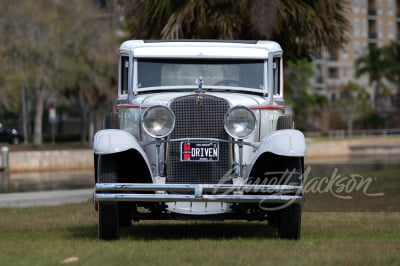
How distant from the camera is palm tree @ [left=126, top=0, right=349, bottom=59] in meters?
19.9

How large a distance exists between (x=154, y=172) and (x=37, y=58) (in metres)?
39.2

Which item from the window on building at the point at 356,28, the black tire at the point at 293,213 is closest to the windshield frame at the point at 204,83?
the black tire at the point at 293,213

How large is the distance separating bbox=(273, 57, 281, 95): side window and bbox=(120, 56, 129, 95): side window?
1.85 m

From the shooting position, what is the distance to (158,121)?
32.4 feet

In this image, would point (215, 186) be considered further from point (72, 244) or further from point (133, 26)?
point (133, 26)

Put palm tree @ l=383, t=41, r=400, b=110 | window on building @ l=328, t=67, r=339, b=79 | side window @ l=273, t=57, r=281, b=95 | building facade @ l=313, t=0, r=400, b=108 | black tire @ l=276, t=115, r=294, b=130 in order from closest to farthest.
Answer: black tire @ l=276, t=115, r=294, b=130 → side window @ l=273, t=57, r=281, b=95 → palm tree @ l=383, t=41, r=400, b=110 → building facade @ l=313, t=0, r=400, b=108 → window on building @ l=328, t=67, r=339, b=79

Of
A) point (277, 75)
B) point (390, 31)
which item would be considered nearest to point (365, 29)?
point (390, 31)

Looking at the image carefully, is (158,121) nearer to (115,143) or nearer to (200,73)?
(115,143)

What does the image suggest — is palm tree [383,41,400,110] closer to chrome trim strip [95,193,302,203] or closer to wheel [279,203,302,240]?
wheel [279,203,302,240]

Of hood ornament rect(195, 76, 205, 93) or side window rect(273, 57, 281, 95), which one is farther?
side window rect(273, 57, 281, 95)

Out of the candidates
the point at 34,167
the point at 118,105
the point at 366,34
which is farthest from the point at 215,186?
the point at 366,34

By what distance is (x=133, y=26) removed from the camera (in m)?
22.0

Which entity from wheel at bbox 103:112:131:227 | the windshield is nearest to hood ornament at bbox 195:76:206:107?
the windshield

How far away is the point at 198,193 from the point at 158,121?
1.04 meters
